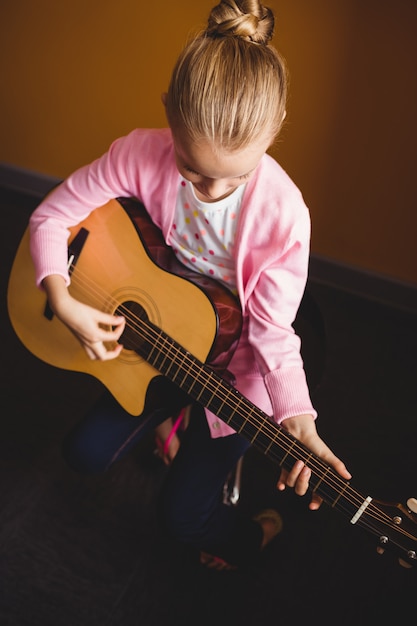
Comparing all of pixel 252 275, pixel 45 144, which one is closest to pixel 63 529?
pixel 252 275

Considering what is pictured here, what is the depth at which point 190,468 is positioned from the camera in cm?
116

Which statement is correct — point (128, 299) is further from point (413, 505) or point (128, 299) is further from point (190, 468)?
point (413, 505)

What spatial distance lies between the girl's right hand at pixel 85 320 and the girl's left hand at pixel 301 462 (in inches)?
14.9

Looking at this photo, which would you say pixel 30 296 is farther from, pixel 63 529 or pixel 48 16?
pixel 48 16

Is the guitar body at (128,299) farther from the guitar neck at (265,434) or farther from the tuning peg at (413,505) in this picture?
the tuning peg at (413,505)

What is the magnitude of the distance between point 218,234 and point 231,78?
1.06 ft

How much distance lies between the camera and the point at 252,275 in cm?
104

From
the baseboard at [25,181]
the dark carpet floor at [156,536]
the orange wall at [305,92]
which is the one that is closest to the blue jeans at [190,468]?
the dark carpet floor at [156,536]

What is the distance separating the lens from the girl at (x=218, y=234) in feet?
2.67

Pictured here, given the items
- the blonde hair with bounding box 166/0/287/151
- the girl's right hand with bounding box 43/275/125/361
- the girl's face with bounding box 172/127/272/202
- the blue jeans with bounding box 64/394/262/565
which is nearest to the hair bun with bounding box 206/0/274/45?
the blonde hair with bounding box 166/0/287/151

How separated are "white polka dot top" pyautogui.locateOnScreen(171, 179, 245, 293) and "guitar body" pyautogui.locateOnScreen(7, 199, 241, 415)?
0.09 ft

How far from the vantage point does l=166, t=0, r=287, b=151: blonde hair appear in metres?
0.80

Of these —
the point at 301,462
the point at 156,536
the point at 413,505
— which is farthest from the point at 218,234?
the point at 156,536

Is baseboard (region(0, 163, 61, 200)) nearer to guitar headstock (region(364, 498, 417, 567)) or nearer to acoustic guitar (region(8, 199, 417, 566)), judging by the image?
acoustic guitar (region(8, 199, 417, 566))
